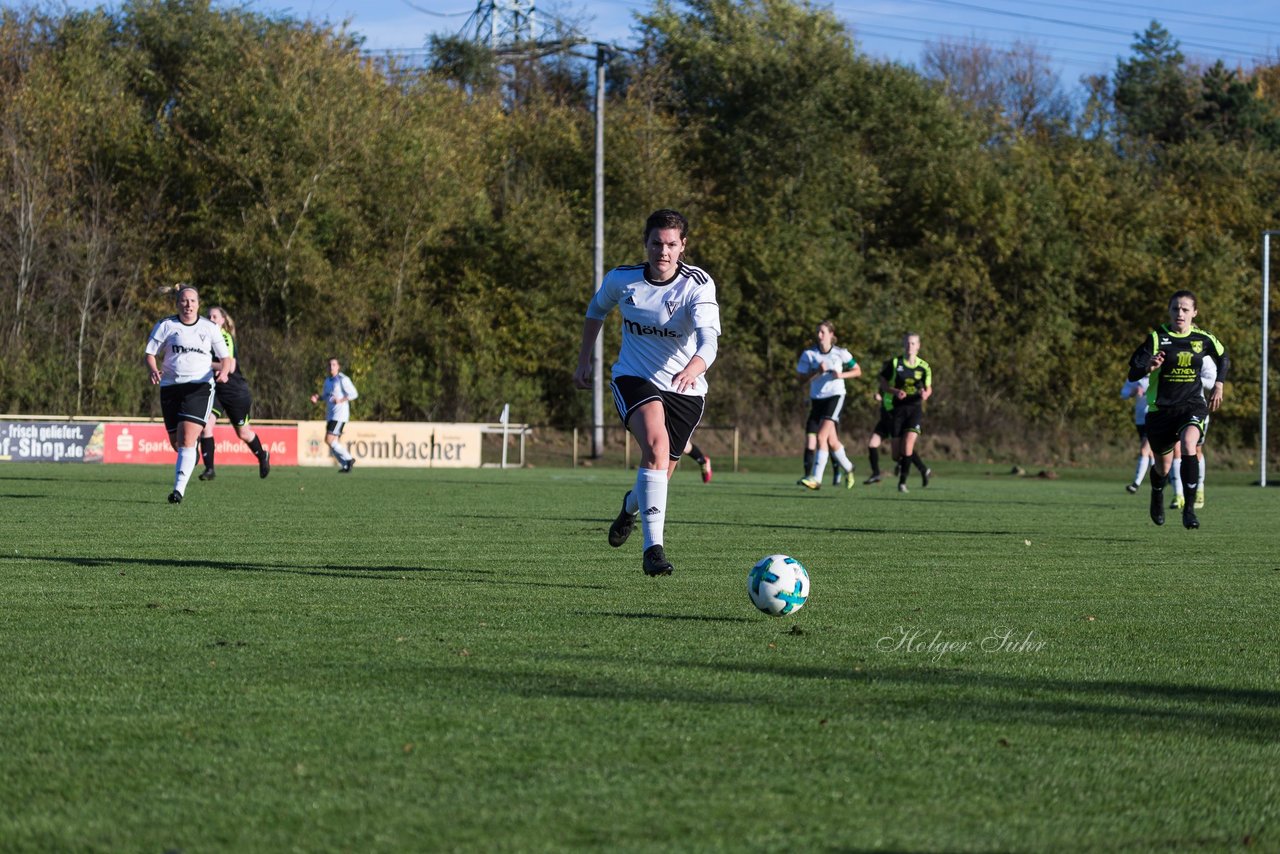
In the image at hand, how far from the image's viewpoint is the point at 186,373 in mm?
15797

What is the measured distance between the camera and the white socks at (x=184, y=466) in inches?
604

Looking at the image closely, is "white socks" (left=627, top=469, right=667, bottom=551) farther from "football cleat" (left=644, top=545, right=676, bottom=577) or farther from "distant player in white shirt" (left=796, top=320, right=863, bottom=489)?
"distant player in white shirt" (left=796, top=320, right=863, bottom=489)

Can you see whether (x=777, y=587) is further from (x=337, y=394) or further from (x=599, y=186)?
(x=599, y=186)

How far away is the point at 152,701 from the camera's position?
15.3 feet

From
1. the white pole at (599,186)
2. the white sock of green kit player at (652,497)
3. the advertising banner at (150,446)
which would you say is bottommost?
the advertising banner at (150,446)

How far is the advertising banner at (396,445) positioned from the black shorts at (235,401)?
13.6m

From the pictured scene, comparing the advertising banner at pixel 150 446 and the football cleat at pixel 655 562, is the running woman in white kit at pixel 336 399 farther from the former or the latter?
the football cleat at pixel 655 562

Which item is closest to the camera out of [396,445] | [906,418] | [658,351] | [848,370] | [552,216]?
[658,351]

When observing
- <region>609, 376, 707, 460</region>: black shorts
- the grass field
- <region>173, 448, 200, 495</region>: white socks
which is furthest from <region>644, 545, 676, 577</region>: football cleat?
<region>173, 448, 200, 495</region>: white socks

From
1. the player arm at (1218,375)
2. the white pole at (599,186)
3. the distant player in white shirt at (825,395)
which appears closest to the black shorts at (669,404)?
the player arm at (1218,375)

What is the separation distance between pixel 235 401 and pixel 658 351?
12.0m

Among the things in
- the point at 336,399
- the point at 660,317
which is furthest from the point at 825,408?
the point at 660,317

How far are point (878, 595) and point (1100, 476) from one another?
93.2ft

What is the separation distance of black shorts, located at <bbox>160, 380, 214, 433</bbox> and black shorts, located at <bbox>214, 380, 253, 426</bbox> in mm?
3741
